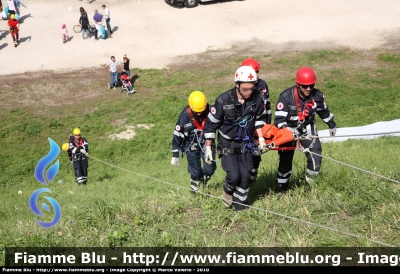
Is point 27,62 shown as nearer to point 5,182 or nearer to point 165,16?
point 165,16

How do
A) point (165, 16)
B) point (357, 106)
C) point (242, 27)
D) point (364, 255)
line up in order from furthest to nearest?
1. point (165, 16)
2. point (242, 27)
3. point (357, 106)
4. point (364, 255)

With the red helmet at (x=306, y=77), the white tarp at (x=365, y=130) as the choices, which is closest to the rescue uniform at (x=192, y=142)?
the red helmet at (x=306, y=77)

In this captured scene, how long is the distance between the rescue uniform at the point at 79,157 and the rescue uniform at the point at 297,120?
6581 mm

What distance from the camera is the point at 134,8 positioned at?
3114 centimetres

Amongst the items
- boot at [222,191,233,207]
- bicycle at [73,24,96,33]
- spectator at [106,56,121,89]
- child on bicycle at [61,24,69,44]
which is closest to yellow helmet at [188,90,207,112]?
boot at [222,191,233,207]

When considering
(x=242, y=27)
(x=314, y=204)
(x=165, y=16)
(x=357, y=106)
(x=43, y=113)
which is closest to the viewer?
(x=314, y=204)

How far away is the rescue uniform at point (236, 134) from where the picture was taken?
7.20 metres

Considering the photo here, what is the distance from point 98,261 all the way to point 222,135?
277cm

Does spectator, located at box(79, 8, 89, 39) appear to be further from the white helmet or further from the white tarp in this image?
the white helmet

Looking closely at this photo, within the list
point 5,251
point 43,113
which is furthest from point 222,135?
point 43,113

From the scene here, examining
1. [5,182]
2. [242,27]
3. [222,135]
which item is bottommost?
[5,182]

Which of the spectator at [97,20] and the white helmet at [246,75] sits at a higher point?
the spectator at [97,20]

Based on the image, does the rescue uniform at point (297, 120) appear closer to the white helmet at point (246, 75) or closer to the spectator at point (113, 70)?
the white helmet at point (246, 75)

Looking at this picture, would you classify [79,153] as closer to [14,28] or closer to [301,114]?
[301,114]
